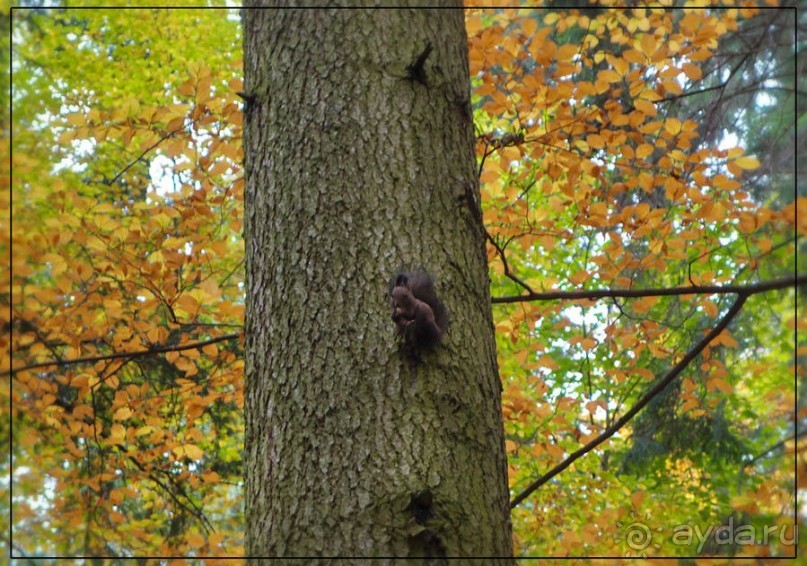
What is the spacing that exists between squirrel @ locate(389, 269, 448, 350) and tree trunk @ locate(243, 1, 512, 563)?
0.09ft

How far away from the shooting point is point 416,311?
183cm

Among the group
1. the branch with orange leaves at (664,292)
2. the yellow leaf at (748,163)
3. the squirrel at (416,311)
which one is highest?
the yellow leaf at (748,163)

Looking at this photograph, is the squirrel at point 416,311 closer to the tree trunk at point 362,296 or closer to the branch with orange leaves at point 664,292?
the tree trunk at point 362,296

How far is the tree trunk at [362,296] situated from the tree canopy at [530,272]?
0.65m

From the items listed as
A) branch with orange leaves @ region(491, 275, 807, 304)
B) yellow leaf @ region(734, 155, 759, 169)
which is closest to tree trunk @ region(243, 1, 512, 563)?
branch with orange leaves @ region(491, 275, 807, 304)

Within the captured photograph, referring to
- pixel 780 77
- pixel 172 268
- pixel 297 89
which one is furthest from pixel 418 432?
pixel 780 77

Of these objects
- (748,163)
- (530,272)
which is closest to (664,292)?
(748,163)

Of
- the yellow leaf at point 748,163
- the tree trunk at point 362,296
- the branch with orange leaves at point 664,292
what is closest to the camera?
the tree trunk at point 362,296

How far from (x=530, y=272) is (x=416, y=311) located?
20.4 feet

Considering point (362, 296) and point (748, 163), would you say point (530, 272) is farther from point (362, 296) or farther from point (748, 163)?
point (362, 296)

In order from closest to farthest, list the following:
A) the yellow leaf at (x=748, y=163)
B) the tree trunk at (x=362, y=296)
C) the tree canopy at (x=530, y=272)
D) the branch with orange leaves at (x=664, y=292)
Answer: the tree trunk at (x=362, y=296)
the branch with orange leaves at (x=664, y=292)
the yellow leaf at (x=748, y=163)
the tree canopy at (x=530, y=272)

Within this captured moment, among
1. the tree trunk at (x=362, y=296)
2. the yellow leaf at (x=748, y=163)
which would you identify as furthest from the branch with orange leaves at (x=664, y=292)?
the yellow leaf at (x=748, y=163)

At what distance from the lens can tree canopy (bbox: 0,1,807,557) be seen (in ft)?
11.6

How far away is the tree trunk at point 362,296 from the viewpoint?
1.73 m
